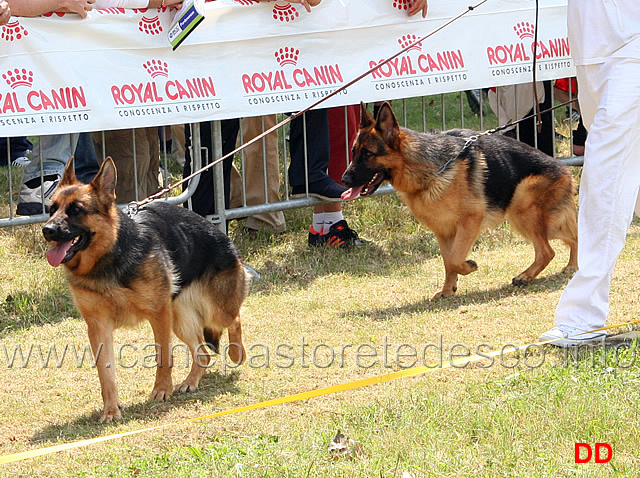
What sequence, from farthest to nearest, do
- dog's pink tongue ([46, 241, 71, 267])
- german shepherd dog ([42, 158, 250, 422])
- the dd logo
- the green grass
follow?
german shepherd dog ([42, 158, 250, 422])
dog's pink tongue ([46, 241, 71, 267])
the green grass
the dd logo

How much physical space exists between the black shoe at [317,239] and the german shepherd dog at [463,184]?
1.02 metres

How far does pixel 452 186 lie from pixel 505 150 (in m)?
0.57

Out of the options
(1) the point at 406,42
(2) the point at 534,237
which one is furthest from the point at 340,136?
(2) the point at 534,237

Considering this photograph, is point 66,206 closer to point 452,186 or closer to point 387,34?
point 452,186

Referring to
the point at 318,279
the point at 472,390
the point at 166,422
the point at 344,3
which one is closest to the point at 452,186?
the point at 318,279

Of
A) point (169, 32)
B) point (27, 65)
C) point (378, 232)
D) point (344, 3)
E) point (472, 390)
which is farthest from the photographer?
point (378, 232)

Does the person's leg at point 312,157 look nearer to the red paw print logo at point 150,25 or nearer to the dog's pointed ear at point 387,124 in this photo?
the dog's pointed ear at point 387,124

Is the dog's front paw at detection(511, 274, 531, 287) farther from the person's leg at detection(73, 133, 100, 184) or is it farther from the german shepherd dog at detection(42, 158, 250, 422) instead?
the person's leg at detection(73, 133, 100, 184)

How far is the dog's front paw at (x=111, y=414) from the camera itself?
14.5 ft

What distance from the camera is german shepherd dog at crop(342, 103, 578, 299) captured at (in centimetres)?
641

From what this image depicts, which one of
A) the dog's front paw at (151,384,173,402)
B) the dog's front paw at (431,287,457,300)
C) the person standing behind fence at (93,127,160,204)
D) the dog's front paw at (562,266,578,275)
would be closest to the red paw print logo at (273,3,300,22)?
the person standing behind fence at (93,127,160,204)

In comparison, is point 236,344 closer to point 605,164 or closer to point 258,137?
point 258,137

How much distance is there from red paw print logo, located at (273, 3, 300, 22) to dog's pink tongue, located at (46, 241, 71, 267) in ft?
11.0

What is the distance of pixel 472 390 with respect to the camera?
4195 millimetres
